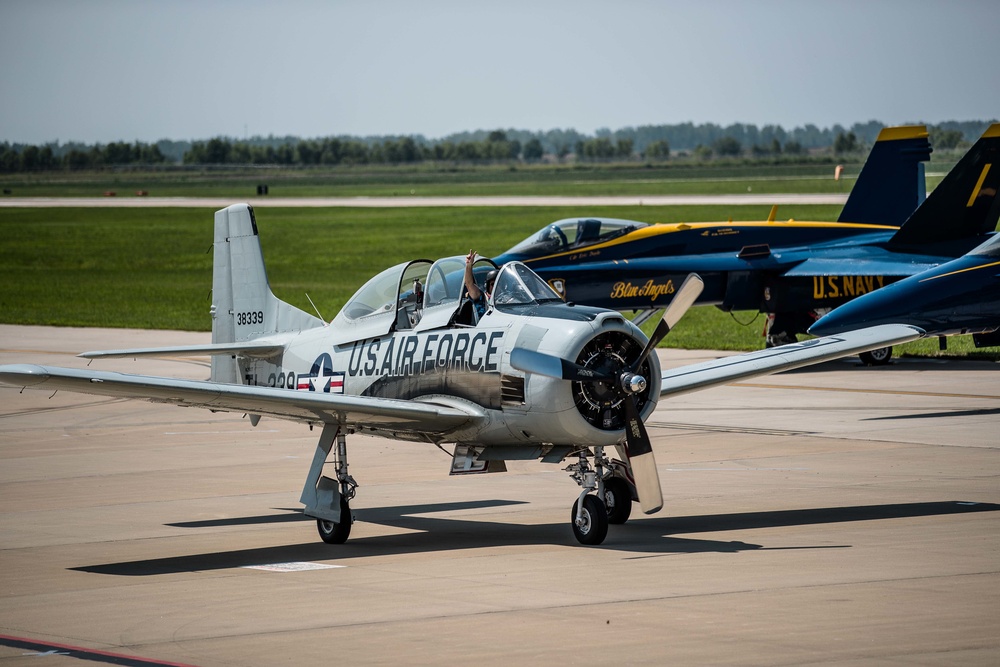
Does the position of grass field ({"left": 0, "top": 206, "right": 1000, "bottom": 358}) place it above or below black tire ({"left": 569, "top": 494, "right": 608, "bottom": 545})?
below

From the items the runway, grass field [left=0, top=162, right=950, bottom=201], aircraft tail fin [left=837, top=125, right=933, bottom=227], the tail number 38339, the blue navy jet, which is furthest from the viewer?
grass field [left=0, top=162, right=950, bottom=201]

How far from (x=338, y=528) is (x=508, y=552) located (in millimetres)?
1732

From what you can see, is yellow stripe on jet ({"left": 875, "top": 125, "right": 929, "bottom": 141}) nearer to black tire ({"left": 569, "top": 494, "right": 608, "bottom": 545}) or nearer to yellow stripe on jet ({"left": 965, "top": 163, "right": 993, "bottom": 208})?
yellow stripe on jet ({"left": 965, "top": 163, "right": 993, "bottom": 208})

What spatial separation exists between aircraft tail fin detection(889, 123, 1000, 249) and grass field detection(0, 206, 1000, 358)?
242 cm

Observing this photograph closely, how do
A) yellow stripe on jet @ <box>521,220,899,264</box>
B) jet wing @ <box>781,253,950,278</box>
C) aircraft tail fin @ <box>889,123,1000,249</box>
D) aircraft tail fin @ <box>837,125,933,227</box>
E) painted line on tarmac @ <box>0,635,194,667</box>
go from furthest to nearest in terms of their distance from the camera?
aircraft tail fin @ <box>837,125,933,227</box> < yellow stripe on jet @ <box>521,220,899,264</box> < jet wing @ <box>781,253,950,278</box> < aircraft tail fin @ <box>889,123,1000,249</box> < painted line on tarmac @ <box>0,635,194,667</box>

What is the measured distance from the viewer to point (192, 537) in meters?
12.6

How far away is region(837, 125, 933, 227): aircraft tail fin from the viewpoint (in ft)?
98.1

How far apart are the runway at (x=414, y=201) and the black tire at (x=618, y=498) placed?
214ft

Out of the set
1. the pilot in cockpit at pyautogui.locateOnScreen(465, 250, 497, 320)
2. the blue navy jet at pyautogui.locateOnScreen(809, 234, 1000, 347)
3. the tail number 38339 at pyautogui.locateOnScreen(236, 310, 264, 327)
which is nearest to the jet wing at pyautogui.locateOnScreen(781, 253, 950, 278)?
the blue navy jet at pyautogui.locateOnScreen(809, 234, 1000, 347)

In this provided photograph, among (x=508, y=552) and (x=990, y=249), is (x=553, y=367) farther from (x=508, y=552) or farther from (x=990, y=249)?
(x=990, y=249)

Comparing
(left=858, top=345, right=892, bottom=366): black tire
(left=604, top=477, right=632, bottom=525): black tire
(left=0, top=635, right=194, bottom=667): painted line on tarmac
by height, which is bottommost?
(left=858, top=345, right=892, bottom=366): black tire

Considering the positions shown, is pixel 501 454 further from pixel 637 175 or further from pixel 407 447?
pixel 637 175

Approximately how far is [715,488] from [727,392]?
349 inches

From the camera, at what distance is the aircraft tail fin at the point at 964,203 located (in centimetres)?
2567
